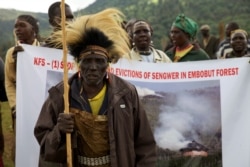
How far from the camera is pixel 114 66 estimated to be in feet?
19.6

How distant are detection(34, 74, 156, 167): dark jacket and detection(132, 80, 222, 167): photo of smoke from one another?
1.68 metres

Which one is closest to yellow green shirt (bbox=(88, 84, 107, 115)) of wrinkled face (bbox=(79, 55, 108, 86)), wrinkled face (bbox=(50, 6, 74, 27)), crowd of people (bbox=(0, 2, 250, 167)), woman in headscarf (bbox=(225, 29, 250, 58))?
crowd of people (bbox=(0, 2, 250, 167))

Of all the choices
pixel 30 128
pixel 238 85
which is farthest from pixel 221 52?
pixel 30 128

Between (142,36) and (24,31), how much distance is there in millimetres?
1324

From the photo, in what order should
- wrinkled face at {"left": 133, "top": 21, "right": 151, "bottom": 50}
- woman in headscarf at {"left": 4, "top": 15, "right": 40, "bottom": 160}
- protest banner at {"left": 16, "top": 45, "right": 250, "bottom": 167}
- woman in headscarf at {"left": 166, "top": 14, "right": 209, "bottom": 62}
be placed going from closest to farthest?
woman in headscarf at {"left": 4, "top": 15, "right": 40, "bottom": 160}
protest banner at {"left": 16, "top": 45, "right": 250, "bottom": 167}
wrinkled face at {"left": 133, "top": 21, "right": 151, "bottom": 50}
woman in headscarf at {"left": 166, "top": 14, "right": 209, "bottom": 62}

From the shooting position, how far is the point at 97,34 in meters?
4.31

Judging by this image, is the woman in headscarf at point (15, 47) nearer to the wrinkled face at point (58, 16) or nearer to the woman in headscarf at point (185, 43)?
the wrinkled face at point (58, 16)

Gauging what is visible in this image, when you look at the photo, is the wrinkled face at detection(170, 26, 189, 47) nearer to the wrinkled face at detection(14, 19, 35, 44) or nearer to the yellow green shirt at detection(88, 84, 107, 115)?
the wrinkled face at detection(14, 19, 35, 44)

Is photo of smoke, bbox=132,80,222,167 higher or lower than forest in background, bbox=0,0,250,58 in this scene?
lower

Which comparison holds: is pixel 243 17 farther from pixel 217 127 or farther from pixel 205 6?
pixel 217 127

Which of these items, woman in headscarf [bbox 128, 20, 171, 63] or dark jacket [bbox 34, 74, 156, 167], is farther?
woman in headscarf [bbox 128, 20, 171, 63]

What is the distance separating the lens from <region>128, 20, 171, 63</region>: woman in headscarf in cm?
631

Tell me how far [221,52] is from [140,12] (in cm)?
1743

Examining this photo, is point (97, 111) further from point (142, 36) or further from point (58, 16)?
point (142, 36)
